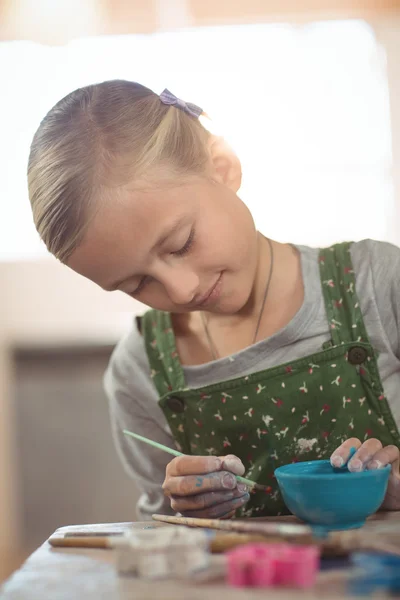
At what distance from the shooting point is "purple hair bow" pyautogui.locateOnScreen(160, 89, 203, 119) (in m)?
1.18

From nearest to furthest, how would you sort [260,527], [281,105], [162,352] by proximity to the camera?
[260,527] → [162,352] → [281,105]

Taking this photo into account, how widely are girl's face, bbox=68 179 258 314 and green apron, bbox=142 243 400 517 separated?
145mm

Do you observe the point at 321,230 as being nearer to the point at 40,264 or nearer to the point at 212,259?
the point at 40,264

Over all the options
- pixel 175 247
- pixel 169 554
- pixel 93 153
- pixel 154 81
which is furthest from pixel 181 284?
pixel 154 81

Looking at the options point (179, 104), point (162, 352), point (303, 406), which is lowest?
point (303, 406)

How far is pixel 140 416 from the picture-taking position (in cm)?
134

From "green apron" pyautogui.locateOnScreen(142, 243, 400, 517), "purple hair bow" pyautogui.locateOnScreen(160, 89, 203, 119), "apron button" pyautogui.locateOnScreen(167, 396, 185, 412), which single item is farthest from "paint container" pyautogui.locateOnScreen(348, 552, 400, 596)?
"purple hair bow" pyautogui.locateOnScreen(160, 89, 203, 119)

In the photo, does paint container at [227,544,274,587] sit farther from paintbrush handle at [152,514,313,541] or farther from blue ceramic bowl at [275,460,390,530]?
blue ceramic bowl at [275,460,390,530]

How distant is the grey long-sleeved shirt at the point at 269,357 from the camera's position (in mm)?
1162

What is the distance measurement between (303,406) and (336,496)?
0.32 meters

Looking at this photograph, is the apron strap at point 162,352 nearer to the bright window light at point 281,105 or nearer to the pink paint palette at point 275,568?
the pink paint palette at point 275,568

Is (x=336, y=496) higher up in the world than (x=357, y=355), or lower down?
lower down

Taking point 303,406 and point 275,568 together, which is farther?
point 303,406

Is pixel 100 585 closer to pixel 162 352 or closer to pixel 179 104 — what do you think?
pixel 162 352
